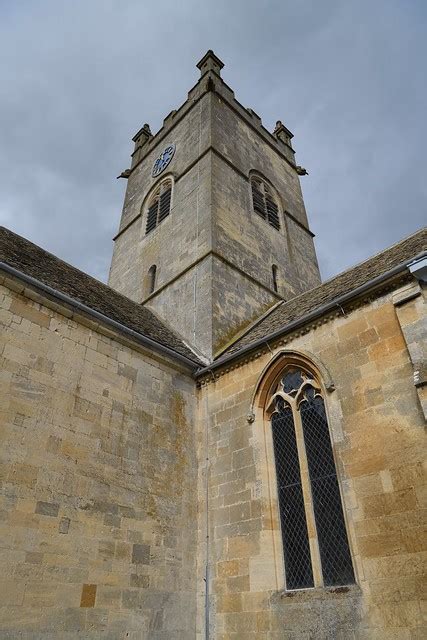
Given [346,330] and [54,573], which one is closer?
[54,573]

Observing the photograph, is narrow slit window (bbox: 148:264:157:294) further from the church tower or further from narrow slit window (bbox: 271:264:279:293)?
narrow slit window (bbox: 271:264:279:293)

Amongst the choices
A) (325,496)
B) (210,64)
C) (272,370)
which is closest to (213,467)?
(272,370)

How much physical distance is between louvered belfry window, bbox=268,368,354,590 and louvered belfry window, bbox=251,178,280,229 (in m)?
8.73

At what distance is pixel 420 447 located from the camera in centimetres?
546

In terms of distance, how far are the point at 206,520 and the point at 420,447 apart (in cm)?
385

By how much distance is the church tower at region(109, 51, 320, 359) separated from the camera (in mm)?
11617

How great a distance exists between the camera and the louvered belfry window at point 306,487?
6.08 meters

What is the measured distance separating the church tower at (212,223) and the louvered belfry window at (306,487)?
2.84m

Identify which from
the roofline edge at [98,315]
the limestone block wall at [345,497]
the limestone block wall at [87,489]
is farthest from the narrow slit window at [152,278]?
the limestone block wall at [345,497]

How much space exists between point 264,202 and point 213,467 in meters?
10.5

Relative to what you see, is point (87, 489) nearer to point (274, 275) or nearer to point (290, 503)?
point (290, 503)

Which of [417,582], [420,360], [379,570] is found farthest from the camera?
[420,360]

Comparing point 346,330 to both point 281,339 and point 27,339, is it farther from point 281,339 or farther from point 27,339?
point 27,339

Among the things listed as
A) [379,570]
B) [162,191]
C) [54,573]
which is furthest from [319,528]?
[162,191]
